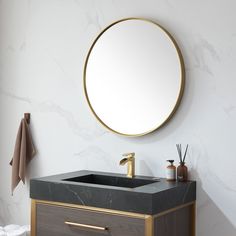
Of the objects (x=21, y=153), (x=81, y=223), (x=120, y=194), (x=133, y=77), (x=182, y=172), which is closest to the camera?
(x=120, y=194)

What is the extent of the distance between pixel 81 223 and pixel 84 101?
3.09 ft

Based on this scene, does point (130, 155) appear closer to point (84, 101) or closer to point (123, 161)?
point (123, 161)

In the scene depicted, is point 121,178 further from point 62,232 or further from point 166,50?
point 166,50

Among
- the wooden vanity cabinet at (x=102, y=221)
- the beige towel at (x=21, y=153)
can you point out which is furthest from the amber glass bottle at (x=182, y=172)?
the beige towel at (x=21, y=153)

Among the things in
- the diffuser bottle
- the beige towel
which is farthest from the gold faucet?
the beige towel

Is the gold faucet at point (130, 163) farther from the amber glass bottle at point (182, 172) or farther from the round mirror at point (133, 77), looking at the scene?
the amber glass bottle at point (182, 172)

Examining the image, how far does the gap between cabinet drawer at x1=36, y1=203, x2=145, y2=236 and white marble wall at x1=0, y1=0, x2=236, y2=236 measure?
0.54 m

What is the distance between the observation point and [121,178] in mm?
2953

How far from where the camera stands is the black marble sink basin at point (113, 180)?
2.88 metres

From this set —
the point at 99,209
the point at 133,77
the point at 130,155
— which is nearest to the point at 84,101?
the point at 133,77

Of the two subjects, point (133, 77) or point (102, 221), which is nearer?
point (102, 221)

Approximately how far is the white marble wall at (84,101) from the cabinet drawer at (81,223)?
1.78 ft

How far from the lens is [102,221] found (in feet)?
8.38

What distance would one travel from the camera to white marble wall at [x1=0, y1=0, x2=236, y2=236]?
2744 millimetres
